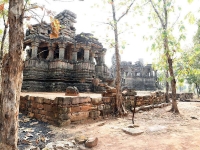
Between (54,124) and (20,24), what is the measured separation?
4.01m

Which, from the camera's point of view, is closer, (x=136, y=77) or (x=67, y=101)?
(x=67, y=101)

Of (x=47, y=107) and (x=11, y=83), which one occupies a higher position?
(x=11, y=83)

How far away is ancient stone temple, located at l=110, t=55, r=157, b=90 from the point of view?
1146 inches

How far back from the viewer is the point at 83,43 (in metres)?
15.3

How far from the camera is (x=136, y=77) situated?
29.7m

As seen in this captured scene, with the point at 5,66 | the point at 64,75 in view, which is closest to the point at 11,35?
the point at 5,66

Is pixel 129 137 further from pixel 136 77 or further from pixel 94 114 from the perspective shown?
pixel 136 77

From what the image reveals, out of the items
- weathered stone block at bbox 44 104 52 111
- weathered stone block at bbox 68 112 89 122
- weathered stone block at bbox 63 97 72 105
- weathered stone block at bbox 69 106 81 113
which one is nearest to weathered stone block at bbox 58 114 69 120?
weathered stone block at bbox 68 112 89 122

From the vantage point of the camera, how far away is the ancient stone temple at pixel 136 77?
2911 centimetres

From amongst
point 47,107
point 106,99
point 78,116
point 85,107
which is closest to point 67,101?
point 78,116

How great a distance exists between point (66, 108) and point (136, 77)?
25466mm

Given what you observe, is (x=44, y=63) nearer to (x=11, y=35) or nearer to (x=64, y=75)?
(x=64, y=75)

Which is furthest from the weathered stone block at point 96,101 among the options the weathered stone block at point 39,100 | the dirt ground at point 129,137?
the weathered stone block at point 39,100

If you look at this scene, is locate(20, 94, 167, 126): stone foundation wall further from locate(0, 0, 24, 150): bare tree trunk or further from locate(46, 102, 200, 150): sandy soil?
locate(0, 0, 24, 150): bare tree trunk
